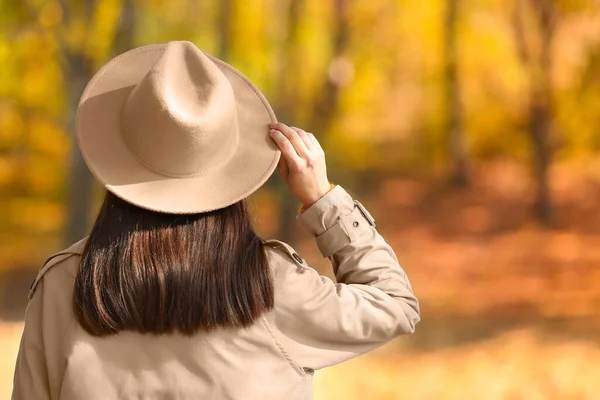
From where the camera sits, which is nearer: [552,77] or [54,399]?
[54,399]

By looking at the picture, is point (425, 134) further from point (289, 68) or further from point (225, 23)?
point (225, 23)

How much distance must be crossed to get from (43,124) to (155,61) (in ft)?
8.47

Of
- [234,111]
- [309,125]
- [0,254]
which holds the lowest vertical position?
[0,254]

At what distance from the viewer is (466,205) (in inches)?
139

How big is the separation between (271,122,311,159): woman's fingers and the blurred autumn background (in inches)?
94.2

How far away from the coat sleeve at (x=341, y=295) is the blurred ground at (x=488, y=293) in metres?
2.35

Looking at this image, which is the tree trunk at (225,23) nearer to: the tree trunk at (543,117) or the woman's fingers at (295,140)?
the tree trunk at (543,117)

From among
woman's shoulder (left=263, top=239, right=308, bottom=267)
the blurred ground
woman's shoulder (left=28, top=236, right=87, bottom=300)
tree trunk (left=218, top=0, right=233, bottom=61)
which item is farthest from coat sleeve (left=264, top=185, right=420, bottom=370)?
tree trunk (left=218, top=0, right=233, bottom=61)

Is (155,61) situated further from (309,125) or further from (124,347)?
(309,125)

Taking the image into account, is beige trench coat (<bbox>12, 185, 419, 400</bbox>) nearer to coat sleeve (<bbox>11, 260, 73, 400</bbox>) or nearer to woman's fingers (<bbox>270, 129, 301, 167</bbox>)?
coat sleeve (<bbox>11, 260, 73, 400</bbox>)

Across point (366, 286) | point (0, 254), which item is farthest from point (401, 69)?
point (366, 286)

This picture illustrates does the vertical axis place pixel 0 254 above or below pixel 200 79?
below

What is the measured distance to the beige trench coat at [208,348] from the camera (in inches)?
42.4

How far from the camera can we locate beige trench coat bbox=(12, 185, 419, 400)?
108 centimetres
